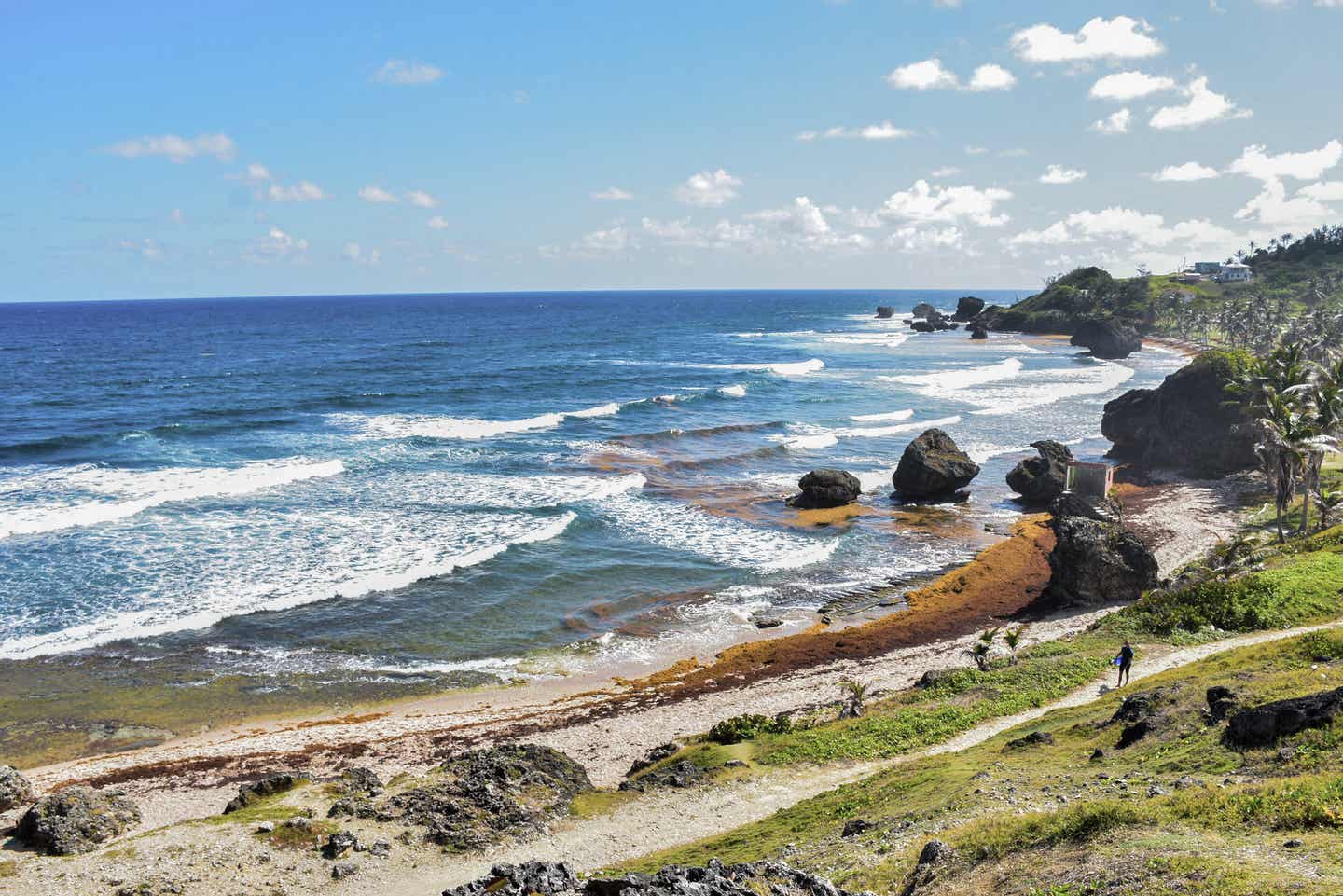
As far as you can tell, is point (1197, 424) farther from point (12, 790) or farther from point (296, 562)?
point (12, 790)

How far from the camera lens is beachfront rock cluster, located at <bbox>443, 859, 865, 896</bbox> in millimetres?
11977

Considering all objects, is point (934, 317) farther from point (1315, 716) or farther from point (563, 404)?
point (1315, 716)

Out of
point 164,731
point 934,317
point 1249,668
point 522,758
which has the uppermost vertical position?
point 934,317

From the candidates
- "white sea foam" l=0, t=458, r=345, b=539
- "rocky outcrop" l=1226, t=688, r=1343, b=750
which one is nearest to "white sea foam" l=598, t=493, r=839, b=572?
"white sea foam" l=0, t=458, r=345, b=539

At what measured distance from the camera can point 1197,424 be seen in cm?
5506

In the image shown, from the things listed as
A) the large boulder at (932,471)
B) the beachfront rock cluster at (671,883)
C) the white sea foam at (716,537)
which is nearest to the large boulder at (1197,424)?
the large boulder at (932,471)

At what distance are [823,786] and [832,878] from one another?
657 cm

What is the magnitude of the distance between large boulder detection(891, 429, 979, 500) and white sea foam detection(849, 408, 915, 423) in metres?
24.4

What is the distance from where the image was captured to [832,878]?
14648 millimetres

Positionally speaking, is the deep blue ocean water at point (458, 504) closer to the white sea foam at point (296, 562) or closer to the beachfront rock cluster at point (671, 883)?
the white sea foam at point (296, 562)

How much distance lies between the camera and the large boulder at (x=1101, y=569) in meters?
35.1

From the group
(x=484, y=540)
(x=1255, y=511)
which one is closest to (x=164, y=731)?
(x=484, y=540)

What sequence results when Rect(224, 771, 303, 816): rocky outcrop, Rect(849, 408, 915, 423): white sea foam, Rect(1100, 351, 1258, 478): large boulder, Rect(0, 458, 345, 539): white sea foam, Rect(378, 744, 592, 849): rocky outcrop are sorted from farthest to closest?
Rect(849, 408, 915, 423): white sea foam
Rect(1100, 351, 1258, 478): large boulder
Rect(0, 458, 345, 539): white sea foam
Rect(224, 771, 303, 816): rocky outcrop
Rect(378, 744, 592, 849): rocky outcrop

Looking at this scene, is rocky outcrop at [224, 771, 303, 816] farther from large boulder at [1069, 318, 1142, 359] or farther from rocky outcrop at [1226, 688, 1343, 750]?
large boulder at [1069, 318, 1142, 359]
